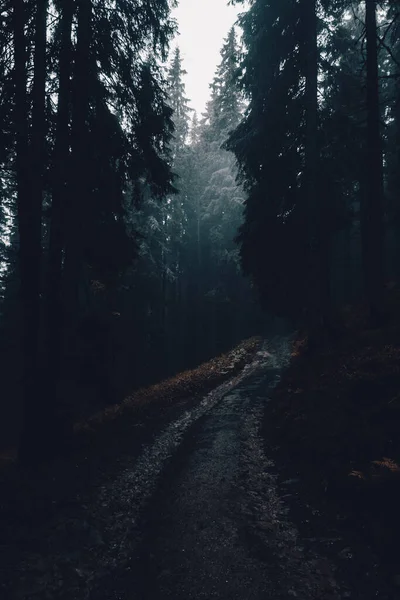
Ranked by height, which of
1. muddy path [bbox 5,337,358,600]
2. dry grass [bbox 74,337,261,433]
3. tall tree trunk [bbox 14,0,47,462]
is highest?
tall tree trunk [bbox 14,0,47,462]

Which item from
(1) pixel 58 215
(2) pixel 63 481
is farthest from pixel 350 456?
(1) pixel 58 215

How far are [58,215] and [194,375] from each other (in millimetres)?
10050

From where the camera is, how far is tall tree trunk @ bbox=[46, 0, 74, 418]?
8.95 meters

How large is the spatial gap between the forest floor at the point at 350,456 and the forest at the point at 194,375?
33 mm

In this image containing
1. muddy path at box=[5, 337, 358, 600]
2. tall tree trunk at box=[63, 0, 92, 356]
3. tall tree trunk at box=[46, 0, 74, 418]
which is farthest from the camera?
A: tall tree trunk at box=[63, 0, 92, 356]

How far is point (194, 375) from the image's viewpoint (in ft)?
56.2

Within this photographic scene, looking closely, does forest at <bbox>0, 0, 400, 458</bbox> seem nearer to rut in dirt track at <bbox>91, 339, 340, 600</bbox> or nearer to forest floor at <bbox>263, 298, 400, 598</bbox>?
rut in dirt track at <bbox>91, 339, 340, 600</bbox>

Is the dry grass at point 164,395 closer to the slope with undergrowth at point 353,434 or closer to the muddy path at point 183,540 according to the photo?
the muddy path at point 183,540

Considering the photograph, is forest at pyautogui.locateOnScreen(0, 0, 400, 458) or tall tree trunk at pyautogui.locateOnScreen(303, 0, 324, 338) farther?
tall tree trunk at pyautogui.locateOnScreen(303, 0, 324, 338)

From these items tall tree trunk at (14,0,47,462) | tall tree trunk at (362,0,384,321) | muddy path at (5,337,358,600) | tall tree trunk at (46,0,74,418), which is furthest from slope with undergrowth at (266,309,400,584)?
tall tree trunk at (46,0,74,418)

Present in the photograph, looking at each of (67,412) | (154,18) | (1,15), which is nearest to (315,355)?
(67,412)

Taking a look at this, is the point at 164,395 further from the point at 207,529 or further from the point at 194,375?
the point at 207,529

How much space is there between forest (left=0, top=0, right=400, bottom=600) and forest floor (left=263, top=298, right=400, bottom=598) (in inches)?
1.3

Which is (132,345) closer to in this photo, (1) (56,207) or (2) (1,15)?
(1) (56,207)
